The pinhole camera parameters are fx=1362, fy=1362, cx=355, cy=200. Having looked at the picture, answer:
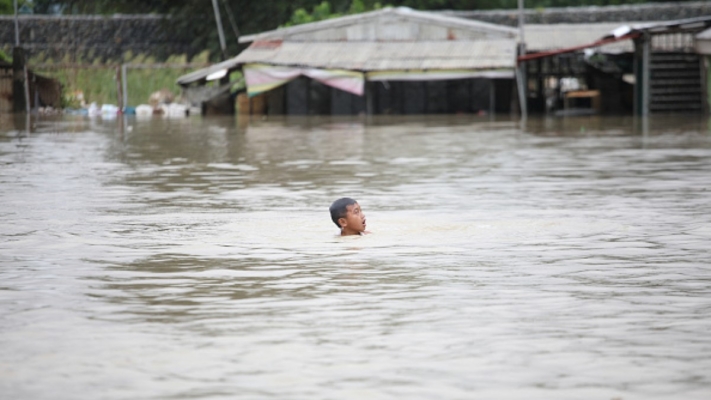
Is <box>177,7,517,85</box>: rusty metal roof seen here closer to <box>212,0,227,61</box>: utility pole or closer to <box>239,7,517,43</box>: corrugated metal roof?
<box>239,7,517,43</box>: corrugated metal roof

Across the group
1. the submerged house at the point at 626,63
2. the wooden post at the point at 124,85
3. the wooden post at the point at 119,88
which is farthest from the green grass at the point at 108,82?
the submerged house at the point at 626,63

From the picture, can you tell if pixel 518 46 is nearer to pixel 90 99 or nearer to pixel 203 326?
pixel 90 99

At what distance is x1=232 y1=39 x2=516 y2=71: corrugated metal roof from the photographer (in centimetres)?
3631

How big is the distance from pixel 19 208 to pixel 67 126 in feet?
62.7

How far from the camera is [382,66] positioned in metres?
36.5

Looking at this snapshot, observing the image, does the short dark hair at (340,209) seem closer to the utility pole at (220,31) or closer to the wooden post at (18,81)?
the wooden post at (18,81)

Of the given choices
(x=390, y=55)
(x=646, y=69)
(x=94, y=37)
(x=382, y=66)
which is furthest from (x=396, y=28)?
(x=94, y=37)

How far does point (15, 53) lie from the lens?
41031 millimetres

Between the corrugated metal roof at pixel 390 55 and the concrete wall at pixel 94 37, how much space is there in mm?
8187

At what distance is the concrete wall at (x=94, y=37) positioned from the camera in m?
45.6

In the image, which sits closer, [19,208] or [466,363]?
[466,363]

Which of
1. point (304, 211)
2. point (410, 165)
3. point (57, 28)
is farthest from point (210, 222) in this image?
point (57, 28)

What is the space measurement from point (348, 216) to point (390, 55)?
94.1 ft

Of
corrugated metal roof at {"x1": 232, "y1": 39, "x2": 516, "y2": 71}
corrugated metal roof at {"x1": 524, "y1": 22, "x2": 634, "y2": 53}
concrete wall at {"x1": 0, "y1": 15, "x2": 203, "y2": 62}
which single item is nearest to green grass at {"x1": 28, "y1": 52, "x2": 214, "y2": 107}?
concrete wall at {"x1": 0, "y1": 15, "x2": 203, "y2": 62}
